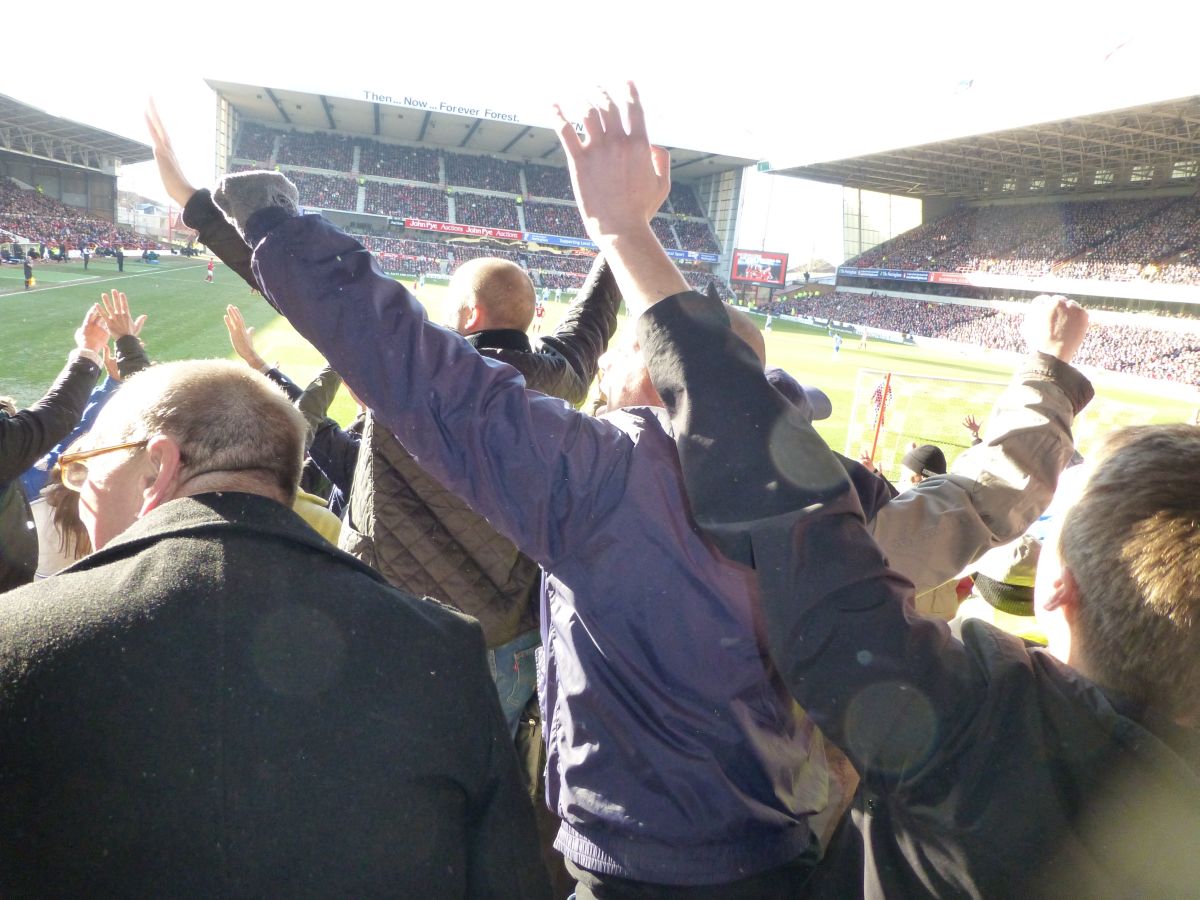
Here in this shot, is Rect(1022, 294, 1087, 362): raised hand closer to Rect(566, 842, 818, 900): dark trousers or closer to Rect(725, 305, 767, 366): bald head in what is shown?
Rect(725, 305, 767, 366): bald head

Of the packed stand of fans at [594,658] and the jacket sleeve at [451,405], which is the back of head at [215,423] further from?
the jacket sleeve at [451,405]

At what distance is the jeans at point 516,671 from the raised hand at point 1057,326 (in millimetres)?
1524

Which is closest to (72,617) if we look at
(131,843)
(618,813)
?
(131,843)

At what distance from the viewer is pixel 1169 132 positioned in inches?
1197

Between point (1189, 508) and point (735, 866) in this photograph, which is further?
point (735, 866)

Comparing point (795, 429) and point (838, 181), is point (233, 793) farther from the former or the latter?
point (838, 181)

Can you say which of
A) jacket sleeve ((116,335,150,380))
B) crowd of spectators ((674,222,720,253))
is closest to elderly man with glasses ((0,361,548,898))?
jacket sleeve ((116,335,150,380))

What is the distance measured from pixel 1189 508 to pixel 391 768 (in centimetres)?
113

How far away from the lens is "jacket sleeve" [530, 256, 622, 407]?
2.46 meters

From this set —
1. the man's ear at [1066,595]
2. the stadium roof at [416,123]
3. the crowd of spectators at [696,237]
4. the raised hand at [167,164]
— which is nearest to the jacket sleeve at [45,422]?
the raised hand at [167,164]

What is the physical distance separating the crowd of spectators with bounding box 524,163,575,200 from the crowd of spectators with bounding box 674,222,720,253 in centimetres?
923

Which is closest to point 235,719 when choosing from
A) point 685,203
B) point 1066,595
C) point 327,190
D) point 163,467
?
point 163,467

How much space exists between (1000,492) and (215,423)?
1.54 m

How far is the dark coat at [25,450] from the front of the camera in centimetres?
277
